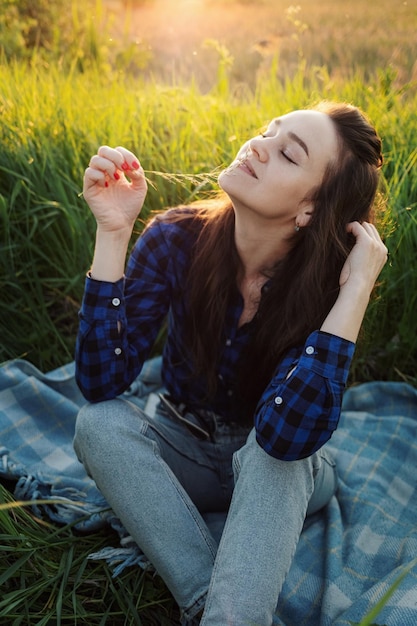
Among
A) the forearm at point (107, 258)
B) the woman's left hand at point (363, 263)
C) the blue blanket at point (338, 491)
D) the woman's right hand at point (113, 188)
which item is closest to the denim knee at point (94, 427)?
the blue blanket at point (338, 491)

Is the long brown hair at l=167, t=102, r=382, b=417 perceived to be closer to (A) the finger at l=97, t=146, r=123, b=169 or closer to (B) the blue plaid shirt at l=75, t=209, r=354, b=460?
(B) the blue plaid shirt at l=75, t=209, r=354, b=460

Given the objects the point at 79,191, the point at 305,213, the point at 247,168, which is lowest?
the point at 79,191

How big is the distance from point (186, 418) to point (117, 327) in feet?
1.36

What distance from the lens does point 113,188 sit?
1711mm

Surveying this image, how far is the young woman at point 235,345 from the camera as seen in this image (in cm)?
147

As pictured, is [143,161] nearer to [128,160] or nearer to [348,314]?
[128,160]

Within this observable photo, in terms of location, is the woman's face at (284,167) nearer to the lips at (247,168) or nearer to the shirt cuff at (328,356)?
the lips at (247,168)

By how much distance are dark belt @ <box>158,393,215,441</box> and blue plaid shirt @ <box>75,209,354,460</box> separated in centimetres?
3

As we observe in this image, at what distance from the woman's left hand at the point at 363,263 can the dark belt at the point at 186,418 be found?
1.98ft

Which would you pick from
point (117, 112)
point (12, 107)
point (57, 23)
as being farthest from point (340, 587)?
point (57, 23)

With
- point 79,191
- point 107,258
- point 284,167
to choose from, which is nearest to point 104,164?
point 107,258

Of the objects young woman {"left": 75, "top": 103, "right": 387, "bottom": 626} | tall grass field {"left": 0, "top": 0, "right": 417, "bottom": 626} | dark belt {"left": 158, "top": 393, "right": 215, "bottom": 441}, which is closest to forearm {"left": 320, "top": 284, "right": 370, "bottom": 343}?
young woman {"left": 75, "top": 103, "right": 387, "bottom": 626}

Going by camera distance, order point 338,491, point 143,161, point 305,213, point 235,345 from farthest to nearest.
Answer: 1. point 143,161
2. point 338,491
3. point 235,345
4. point 305,213

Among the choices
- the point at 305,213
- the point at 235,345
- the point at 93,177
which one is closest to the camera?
the point at 93,177
